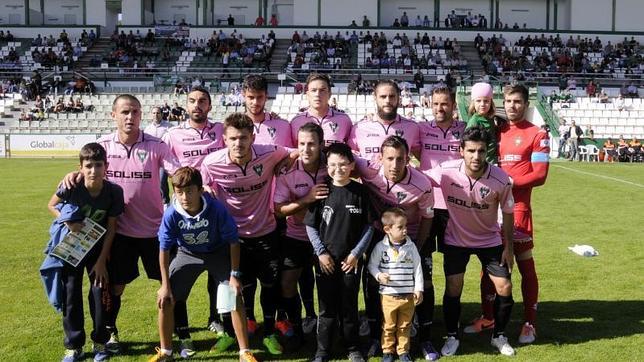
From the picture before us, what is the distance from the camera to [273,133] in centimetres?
577

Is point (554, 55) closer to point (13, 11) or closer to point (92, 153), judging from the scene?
point (13, 11)

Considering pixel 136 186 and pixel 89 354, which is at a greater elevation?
pixel 136 186

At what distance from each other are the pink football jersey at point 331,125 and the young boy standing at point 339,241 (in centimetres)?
84

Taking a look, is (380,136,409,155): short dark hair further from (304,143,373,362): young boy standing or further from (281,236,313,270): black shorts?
(281,236,313,270): black shorts

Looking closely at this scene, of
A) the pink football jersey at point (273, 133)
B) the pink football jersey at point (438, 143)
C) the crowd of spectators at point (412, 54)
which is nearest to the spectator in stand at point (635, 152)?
the crowd of spectators at point (412, 54)

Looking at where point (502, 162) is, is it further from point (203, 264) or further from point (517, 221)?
point (203, 264)

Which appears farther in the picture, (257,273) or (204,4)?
(204,4)

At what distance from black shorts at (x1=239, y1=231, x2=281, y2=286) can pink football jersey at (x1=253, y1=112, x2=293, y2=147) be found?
896 millimetres

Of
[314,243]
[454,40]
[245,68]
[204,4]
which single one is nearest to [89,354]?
[314,243]

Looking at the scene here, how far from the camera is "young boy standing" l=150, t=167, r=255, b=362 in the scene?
4656mm

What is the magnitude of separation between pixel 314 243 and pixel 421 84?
32.0 meters

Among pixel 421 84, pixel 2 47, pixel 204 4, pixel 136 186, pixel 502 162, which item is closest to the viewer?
pixel 136 186

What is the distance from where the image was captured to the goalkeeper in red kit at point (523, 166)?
17.6ft

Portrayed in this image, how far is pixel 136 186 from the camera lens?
205 inches
